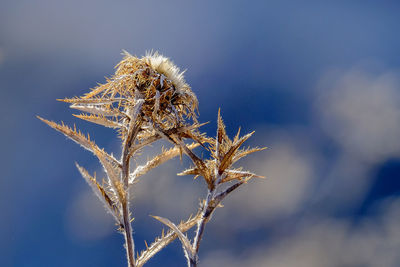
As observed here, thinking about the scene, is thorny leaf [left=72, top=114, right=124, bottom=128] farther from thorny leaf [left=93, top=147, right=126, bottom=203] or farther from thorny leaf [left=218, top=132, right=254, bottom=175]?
thorny leaf [left=218, top=132, right=254, bottom=175]

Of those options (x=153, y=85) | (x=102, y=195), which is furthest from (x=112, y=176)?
(x=153, y=85)

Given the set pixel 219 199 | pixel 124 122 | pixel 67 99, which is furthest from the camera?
pixel 124 122

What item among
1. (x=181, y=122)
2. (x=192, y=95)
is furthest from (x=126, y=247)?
(x=192, y=95)

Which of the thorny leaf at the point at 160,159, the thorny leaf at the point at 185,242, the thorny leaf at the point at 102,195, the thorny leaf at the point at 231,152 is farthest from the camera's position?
the thorny leaf at the point at 160,159

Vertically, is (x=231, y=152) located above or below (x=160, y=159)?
below

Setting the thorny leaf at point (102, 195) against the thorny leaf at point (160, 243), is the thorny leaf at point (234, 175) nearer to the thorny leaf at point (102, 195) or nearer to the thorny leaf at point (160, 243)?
the thorny leaf at point (160, 243)

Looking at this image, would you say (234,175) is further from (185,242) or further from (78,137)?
(78,137)

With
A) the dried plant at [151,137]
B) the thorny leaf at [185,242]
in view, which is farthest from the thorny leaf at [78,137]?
the thorny leaf at [185,242]

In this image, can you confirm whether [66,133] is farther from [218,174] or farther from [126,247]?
[218,174]
